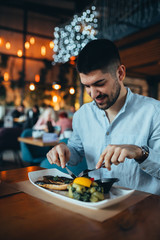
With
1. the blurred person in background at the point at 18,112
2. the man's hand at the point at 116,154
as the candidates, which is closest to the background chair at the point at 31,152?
the man's hand at the point at 116,154

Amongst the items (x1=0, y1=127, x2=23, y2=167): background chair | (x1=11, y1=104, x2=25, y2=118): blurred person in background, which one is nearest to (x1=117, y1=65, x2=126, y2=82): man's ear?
(x1=0, y1=127, x2=23, y2=167): background chair

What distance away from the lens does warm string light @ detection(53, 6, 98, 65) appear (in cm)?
735

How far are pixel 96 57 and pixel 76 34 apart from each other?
24.7ft

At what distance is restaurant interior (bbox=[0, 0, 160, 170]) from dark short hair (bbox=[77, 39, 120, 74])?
5629 mm

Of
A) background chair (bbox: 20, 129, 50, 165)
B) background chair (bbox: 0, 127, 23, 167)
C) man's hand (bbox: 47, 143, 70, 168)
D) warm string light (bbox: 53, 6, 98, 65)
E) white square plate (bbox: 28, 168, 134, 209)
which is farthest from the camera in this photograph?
warm string light (bbox: 53, 6, 98, 65)

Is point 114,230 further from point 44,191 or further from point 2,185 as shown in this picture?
point 2,185

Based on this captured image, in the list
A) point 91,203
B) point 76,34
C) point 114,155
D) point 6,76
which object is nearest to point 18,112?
point 6,76

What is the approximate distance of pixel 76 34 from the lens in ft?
27.2

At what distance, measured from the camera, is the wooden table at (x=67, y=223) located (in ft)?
2.06

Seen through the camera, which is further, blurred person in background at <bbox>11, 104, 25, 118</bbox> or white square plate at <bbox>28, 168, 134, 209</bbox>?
blurred person in background at <bbox>11, 104, 25, 118</bbox>

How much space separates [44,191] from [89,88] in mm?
669

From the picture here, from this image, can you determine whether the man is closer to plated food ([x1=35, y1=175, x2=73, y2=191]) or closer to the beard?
the beard

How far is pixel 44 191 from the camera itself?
0.99 metres

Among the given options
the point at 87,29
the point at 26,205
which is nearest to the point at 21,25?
the point at 87,29
